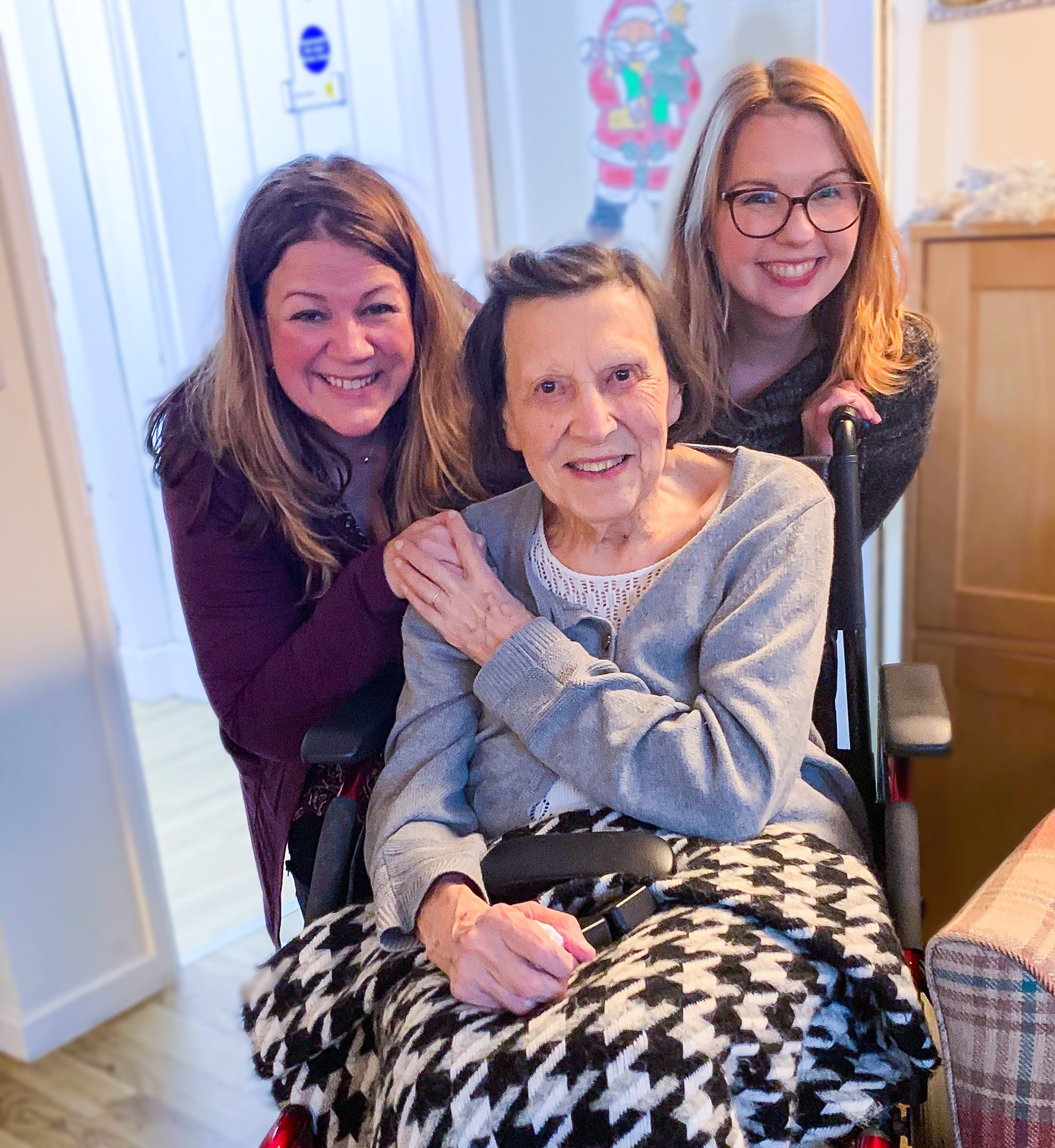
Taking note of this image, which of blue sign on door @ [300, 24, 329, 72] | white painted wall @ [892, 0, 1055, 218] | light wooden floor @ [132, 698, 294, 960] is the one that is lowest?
light wooden floor @ [132, 698, 294, 960]

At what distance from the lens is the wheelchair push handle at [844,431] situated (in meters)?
1.19

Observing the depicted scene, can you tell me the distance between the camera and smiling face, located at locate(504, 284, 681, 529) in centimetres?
111

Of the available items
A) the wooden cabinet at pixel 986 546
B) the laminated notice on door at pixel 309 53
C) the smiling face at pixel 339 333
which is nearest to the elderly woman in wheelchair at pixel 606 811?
the smiling face at pixel 339 333

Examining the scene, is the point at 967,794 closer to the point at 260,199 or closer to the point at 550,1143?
the point at 550,1143

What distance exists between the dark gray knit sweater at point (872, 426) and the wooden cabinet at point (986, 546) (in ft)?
2.09

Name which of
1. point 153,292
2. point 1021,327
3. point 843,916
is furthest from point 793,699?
point 153,292

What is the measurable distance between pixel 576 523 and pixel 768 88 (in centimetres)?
46

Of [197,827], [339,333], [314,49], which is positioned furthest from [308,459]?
→ [197,827]

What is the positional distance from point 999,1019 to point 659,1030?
0.31m

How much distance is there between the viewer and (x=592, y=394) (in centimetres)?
111

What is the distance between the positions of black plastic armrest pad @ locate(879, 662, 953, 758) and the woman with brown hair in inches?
18.5

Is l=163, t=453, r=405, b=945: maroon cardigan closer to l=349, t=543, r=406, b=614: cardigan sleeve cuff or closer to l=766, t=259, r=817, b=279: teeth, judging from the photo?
l=349, t=543, r=406, b=614: cardigan sleeve cuff

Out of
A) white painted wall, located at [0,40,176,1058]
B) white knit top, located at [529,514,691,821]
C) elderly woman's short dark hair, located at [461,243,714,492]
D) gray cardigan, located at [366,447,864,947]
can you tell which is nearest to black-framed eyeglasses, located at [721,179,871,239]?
elderly woman's short dark hair, located at [461,243,714,492]

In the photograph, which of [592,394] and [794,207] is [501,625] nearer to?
[592,394]
